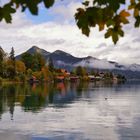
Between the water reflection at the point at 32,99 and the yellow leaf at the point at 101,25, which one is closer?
the yellow leaf at the point at 101,25

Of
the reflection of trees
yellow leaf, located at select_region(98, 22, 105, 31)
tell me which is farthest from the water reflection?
yellow leaf, located at select_region(98, 22, 105, 31)

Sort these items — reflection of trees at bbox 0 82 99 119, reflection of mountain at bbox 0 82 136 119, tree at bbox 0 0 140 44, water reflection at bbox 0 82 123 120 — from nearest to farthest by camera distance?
tree at bbox 0 0 140 44
reflection of mountain at bbox 0 82 136 119
reflection of trees at bbox 0 82 99 119
water reflection at bbox 0 82 123 120

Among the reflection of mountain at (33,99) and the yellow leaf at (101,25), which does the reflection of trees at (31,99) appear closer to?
the reflection of mountain at (33,99)

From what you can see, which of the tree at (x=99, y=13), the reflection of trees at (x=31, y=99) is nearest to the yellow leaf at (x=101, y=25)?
the tree at (x=99, y=13)

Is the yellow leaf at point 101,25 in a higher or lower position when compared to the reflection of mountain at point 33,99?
A: higher

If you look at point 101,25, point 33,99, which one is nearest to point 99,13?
point 101,25

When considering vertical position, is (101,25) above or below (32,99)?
above

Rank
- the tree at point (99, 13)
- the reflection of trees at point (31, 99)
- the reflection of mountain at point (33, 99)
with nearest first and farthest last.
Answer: the tree at point (99, 13)
the reflection of mountain at point (33, 99)
the reflection of trees at point (31, 99)

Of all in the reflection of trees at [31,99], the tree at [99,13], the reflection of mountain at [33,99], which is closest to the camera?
the tree at [99,13]

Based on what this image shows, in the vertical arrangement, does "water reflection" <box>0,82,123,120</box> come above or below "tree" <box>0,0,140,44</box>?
below

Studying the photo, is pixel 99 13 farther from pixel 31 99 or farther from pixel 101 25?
pixel 31 99

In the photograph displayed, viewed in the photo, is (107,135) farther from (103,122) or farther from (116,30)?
(116,30)

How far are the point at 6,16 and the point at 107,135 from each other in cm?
2974

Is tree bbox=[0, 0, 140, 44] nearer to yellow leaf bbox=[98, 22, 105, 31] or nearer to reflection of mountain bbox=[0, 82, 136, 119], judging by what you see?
yellow leaf bbox=[98, 22, 105, 31]
